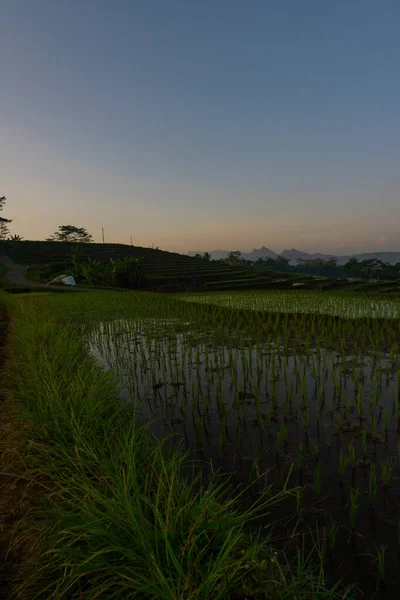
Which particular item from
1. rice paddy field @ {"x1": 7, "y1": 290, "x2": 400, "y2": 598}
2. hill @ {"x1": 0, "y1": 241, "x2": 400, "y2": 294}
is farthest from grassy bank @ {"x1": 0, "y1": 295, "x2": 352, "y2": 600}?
hill @ {"x1": 0, "y1": 241, "x2": 400, "y2": 294}

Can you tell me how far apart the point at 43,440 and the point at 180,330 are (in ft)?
21.3


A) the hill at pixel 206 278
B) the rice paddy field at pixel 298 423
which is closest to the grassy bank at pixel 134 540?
the rice paddy field at pixel 298 423

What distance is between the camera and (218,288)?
3086 centimetres

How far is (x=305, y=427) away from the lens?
3.79 m

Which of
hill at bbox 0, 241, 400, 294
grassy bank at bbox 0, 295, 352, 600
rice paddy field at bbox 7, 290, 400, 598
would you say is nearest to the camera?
grassy bank at bbox 0, 295, 352, 600

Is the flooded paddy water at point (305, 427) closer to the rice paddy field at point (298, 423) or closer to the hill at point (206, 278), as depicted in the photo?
the rice paddy field at point (298, 423)

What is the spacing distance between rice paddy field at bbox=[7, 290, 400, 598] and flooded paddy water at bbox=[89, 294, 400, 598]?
1cm

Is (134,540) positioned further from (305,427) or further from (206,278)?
(206,278)

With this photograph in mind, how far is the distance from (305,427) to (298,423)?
160mm

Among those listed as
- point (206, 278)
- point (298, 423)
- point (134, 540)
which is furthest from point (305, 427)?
point (206, 278)

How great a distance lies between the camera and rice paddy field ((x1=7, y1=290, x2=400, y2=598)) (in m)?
2.31

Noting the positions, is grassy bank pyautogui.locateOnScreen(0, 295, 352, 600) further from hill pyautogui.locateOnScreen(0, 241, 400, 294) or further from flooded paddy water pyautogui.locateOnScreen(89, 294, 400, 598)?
hill pyautogui.locateOnScreen(0, 241, 400, 294)

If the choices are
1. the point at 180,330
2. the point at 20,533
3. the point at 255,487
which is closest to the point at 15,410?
the point at 20,533

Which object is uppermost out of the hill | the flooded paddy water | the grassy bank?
the hill
